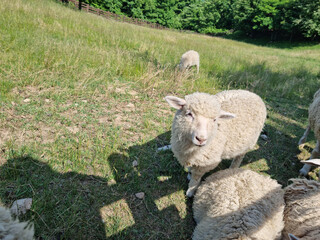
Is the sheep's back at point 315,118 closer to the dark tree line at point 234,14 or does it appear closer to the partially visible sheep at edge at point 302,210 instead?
the partially visible sheep at edge at point 302,210

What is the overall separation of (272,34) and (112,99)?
5319 centimetres

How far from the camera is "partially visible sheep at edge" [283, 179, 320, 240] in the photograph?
2164 mm

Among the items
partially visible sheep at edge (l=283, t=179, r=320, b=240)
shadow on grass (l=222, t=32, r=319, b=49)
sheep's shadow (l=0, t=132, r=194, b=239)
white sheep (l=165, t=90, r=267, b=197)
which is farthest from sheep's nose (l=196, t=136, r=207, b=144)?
shadow on grass (l=222, t=32, r=319, b=49)

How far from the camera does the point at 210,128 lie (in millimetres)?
2293

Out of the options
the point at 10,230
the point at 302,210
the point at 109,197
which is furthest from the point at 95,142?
the point at 302,210

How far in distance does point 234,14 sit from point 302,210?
62.3 meters

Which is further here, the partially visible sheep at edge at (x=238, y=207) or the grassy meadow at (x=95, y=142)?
the grassy meadow at (x=95, y=142)

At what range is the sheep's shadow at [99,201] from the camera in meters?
2.00

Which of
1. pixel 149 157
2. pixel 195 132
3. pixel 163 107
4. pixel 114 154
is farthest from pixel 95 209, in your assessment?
pixel 163 107

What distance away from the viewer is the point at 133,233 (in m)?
2.16

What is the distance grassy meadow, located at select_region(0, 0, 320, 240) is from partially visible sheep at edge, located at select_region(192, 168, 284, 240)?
0.34 m

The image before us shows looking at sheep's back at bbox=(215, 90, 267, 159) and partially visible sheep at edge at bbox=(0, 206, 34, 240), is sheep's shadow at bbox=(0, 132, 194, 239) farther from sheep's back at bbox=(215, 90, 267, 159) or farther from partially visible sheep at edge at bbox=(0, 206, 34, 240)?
sheep's back at bbox=(215, 90, 267, 159)

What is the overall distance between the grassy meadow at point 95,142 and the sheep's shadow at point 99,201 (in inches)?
0.4

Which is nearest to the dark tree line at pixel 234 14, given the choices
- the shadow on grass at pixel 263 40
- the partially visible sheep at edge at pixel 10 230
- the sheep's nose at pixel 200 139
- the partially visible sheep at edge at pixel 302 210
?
the shadow on grass at pixel 263 40
